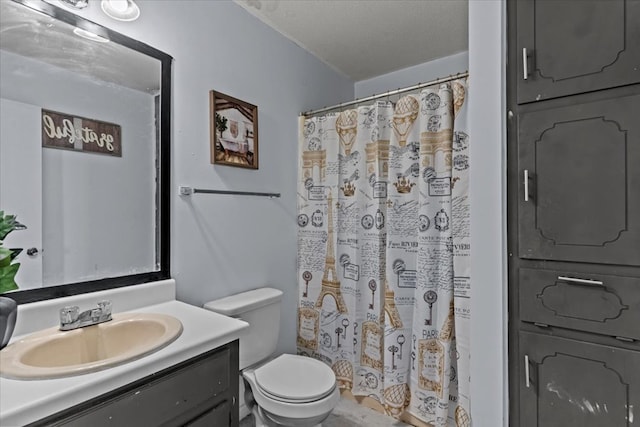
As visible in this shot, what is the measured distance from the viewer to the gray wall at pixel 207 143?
5.26 feet

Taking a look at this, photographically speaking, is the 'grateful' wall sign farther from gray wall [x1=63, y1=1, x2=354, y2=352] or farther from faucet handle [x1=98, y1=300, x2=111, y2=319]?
faucet handle [x1=98, y1=300, x2=111, y2=319]

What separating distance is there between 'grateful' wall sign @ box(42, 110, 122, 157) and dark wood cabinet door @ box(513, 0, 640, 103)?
1.64 metres

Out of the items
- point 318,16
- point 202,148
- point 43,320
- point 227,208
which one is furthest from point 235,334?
point 318,16

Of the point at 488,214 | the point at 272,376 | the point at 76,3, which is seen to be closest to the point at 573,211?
the point at 488,214

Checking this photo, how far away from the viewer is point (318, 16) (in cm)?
199

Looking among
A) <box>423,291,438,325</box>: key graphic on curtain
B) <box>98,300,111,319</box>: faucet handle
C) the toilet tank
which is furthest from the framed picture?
<box>423,291,438,325</box>: key graphic on curtain

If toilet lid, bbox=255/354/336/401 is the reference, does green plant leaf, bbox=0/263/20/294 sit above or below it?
above

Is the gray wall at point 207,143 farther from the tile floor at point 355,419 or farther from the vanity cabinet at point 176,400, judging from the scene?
the vanity cabinet at point 176,400

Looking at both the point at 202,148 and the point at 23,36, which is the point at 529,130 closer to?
the point at 202,148

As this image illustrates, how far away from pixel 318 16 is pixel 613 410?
2.27m

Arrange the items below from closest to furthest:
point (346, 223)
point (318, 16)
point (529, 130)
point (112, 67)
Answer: point (529, 130)
point (112, 67)
point (318, 16)
point (346, 223)

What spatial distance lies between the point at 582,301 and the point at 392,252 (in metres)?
0.93

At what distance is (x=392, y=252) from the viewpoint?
1.95 metres

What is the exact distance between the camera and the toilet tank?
1.68 m
